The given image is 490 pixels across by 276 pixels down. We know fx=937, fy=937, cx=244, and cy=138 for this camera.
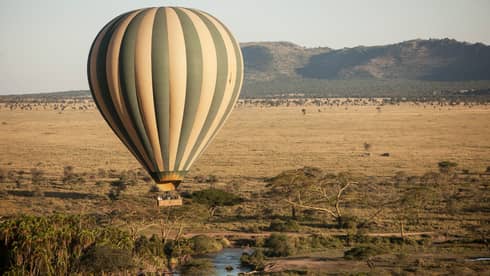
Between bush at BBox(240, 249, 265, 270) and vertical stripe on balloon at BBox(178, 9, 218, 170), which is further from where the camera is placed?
vertical stripe on balloon at BBox(178, 9, 218, 170)

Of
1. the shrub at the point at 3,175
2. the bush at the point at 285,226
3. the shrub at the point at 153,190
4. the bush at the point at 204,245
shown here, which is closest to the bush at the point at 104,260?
the bush at the point at 204,245

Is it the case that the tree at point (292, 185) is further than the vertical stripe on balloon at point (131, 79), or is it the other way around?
the tree at point (292, 185)

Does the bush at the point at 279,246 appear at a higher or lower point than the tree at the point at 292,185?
lower

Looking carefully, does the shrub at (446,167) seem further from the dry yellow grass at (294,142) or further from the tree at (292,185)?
the tree at (292,185)

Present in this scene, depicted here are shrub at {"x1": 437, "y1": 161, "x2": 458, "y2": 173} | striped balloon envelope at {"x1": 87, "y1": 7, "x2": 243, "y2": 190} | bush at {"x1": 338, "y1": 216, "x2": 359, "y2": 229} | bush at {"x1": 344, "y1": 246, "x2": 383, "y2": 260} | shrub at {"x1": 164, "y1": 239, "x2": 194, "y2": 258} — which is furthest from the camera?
shrub at {"x1": 437, "y1": 161, "x2": 458, "y2": 173}

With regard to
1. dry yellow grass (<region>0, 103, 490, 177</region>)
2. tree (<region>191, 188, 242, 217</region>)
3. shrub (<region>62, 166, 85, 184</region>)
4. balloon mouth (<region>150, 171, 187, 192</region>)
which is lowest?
dry yellow grass (<region>0, 103, 490, 177</region>)

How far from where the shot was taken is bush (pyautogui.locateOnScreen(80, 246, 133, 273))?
23172 millimetres

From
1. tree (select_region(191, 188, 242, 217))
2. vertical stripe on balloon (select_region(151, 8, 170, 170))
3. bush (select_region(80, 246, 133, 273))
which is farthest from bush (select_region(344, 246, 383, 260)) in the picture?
tree (select_region(191, 188, 242, 217))

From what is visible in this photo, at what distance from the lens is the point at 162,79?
27.9m

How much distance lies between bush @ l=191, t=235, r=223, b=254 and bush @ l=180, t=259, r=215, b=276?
5.41 ft

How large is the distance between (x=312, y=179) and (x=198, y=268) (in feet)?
40.5

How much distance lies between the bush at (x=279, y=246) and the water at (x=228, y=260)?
698 mm

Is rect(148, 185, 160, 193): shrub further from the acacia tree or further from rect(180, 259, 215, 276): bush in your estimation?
rect(180, 259, 215, 276): bush

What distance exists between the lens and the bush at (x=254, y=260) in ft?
87.0
